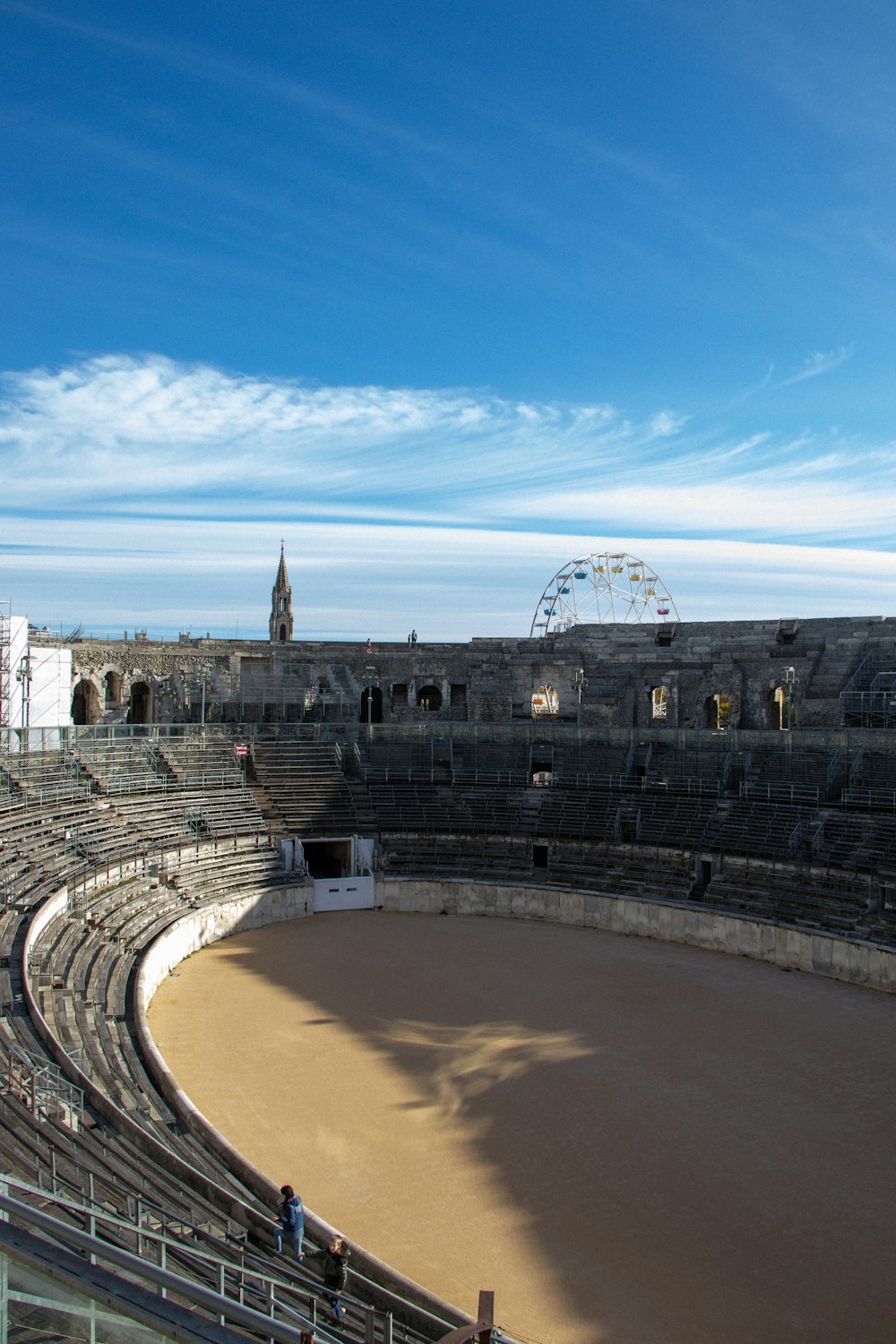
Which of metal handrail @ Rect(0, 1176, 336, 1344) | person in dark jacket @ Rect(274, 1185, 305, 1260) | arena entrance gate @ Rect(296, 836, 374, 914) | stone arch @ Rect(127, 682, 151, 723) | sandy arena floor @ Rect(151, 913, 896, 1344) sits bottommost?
sandy arena floor @ Rect(151, 913, 896, 1344)

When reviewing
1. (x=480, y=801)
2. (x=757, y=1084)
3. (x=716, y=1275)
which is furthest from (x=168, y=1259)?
(x=480, y=801)

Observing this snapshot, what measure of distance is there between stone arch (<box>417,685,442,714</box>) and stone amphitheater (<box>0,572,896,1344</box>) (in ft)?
0.71

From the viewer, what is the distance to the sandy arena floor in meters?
11.4

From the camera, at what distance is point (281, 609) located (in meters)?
57.2

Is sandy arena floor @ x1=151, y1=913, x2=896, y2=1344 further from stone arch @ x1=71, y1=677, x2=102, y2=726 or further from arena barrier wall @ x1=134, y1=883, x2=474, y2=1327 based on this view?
stone arch @ x1=71, y1=677, x2=102, y2=726

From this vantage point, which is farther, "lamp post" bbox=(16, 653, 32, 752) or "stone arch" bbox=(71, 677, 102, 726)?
"stone arch" bbox=(71, 677, 102, 726)

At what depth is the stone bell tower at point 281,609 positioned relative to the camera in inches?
2248

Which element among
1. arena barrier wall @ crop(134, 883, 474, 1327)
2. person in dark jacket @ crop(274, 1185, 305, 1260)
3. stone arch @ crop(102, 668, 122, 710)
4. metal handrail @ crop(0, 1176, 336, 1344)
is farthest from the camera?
stone arch @ crop(102, 668, 122, 710)

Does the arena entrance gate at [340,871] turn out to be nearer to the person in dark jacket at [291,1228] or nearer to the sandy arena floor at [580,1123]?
the sandy arena floor at [580,1123]

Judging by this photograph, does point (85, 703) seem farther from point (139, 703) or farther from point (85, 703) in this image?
point (139, 703)

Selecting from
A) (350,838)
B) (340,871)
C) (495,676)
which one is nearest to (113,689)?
(340,871)

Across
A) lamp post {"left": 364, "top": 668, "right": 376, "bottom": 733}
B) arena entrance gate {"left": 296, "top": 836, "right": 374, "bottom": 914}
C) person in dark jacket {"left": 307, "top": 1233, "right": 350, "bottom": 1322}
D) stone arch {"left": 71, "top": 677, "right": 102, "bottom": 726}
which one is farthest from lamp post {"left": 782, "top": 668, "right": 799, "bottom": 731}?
person in dark jacket {"left": 307, "top": 1233, "right": 350, "bottom": 1322}

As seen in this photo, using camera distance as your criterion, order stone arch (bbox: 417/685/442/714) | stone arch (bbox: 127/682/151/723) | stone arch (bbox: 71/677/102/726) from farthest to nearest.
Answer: stone arch (bbox: 417/685/442/714)
stone arch (bbox: 127/682/151/723)
stone arch (bbox: 71/677/102/726)

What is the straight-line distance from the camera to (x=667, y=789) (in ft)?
114
